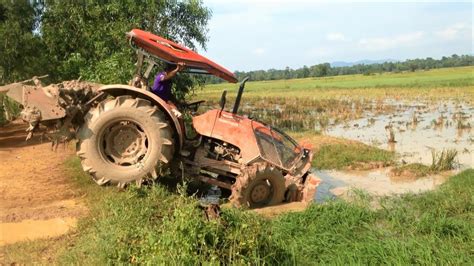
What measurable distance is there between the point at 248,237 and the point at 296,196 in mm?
3425

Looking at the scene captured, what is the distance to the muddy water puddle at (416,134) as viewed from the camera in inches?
548

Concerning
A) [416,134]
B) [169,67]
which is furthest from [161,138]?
[416,134]

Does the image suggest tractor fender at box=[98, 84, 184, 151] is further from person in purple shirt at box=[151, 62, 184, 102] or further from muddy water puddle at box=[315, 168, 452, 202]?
muddy water puddle at box=[315, 168, 452, 202]

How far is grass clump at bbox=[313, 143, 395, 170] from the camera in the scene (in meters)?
12.0

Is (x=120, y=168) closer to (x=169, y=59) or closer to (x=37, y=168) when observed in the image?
(x=169, y=59)

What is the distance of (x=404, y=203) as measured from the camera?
7.76m

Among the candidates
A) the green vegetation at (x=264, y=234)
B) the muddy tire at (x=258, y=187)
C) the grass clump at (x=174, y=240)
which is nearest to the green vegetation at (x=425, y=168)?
the green vegetation at (x=264, y=234)

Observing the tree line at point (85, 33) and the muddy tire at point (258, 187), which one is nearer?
the muddy tire at point (258, 187)

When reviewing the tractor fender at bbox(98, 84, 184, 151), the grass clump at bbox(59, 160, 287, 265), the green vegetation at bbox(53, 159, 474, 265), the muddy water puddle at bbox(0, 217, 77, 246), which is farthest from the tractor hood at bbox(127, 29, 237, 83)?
the muddy water puddle at bbox(0, 217, 77, 246)

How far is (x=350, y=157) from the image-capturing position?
12430 mm

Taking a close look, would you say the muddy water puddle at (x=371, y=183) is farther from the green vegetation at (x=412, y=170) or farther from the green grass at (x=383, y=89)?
the green grass at (x=383, y=89)

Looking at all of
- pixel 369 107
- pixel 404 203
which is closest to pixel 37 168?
pixel 404 203

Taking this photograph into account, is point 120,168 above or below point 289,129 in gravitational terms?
above

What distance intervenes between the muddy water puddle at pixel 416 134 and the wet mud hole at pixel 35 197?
9.06 m
